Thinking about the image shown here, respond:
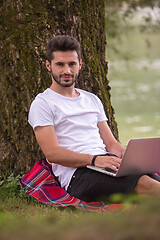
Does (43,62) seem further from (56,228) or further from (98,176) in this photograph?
(56,228)

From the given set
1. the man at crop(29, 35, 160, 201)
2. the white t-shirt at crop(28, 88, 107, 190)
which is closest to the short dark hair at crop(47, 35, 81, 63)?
the man at crop(29, 35, 160, 201)

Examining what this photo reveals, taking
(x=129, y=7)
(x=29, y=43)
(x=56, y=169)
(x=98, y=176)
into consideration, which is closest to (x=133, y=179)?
(x=98, y=176)

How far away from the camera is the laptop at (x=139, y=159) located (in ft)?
9.34

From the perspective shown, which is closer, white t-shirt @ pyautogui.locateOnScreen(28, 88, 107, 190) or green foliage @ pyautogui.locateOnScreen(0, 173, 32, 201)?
white t-shirt @ pyautogui.locateOnScreen(28, 88, 107, 190)

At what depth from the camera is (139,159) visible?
2955mm

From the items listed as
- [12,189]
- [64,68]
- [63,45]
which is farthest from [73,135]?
[12,189]

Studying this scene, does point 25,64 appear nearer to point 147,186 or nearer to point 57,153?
point 57,153

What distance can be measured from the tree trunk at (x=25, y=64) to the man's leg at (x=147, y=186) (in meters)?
1.35

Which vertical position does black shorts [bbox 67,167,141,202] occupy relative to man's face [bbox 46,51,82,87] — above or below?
below

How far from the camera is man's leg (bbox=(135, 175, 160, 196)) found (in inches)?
114

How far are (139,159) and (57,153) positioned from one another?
0.63m

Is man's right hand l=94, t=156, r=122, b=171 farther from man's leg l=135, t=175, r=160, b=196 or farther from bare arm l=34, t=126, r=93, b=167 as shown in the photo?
man's leg l=135, t=175, r=160, b=196

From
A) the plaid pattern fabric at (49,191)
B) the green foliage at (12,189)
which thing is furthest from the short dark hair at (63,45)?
the green foliage at (12,189)

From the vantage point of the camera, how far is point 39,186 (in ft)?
11.2
